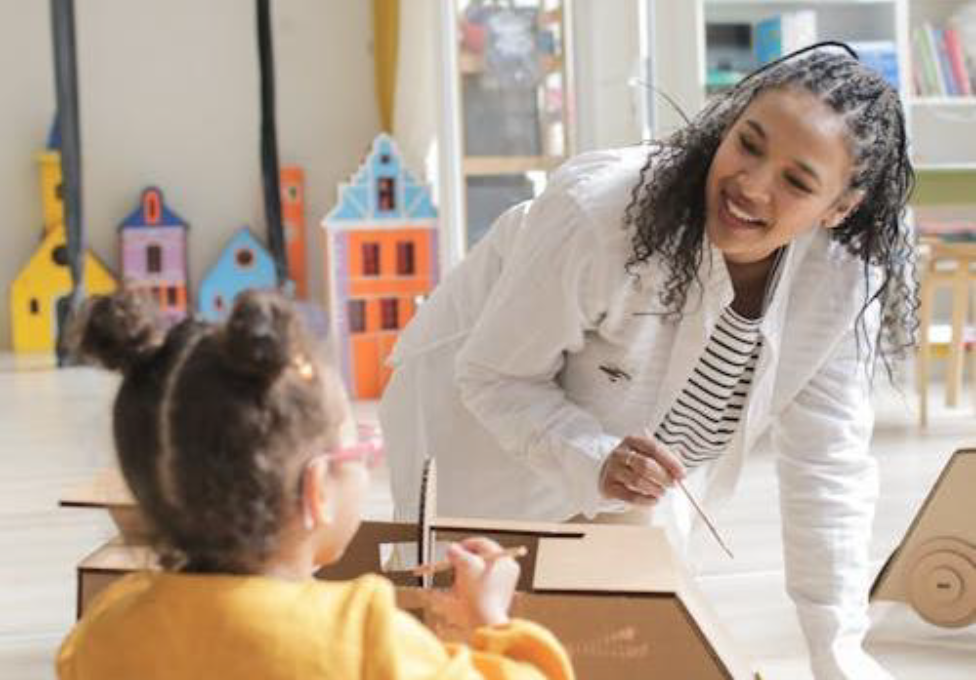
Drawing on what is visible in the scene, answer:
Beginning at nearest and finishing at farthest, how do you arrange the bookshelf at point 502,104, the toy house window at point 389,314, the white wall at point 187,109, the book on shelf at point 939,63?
the bookshelf at point 502,104
the book on shelf at point 939,63
the toy house window at point 389,314
the white wall at point 187,109

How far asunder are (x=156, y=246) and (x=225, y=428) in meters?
4.37

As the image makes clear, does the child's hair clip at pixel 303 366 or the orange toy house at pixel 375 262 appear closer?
the child's hair clip at pixel 303 366

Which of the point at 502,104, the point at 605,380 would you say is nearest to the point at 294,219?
the point at 502,104

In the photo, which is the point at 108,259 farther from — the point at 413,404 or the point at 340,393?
the point at 340,393

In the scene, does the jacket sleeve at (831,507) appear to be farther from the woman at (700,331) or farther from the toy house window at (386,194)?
the toy house window at (386,194)

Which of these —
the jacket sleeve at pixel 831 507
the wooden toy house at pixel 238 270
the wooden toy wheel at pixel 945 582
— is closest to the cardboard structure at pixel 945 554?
the wooden toy wheel at pixel 945 582

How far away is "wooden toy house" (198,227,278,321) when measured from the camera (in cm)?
482

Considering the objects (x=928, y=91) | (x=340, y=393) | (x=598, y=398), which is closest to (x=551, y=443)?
(x=598, y=398)

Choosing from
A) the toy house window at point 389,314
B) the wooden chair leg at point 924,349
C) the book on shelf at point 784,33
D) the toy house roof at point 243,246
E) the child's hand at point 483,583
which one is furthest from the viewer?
the toy house roof at point 243,246

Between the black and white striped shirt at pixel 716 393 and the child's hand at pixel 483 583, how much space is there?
1.93 ft

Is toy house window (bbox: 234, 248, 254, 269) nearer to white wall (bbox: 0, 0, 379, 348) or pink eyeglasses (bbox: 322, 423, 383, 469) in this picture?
white wall (bbox: 0, 0, 379, 348)

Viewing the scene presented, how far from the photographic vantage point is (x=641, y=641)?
1060 millimetres

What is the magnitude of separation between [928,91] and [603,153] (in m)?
2.66

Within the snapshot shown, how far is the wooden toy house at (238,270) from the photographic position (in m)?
4.82
